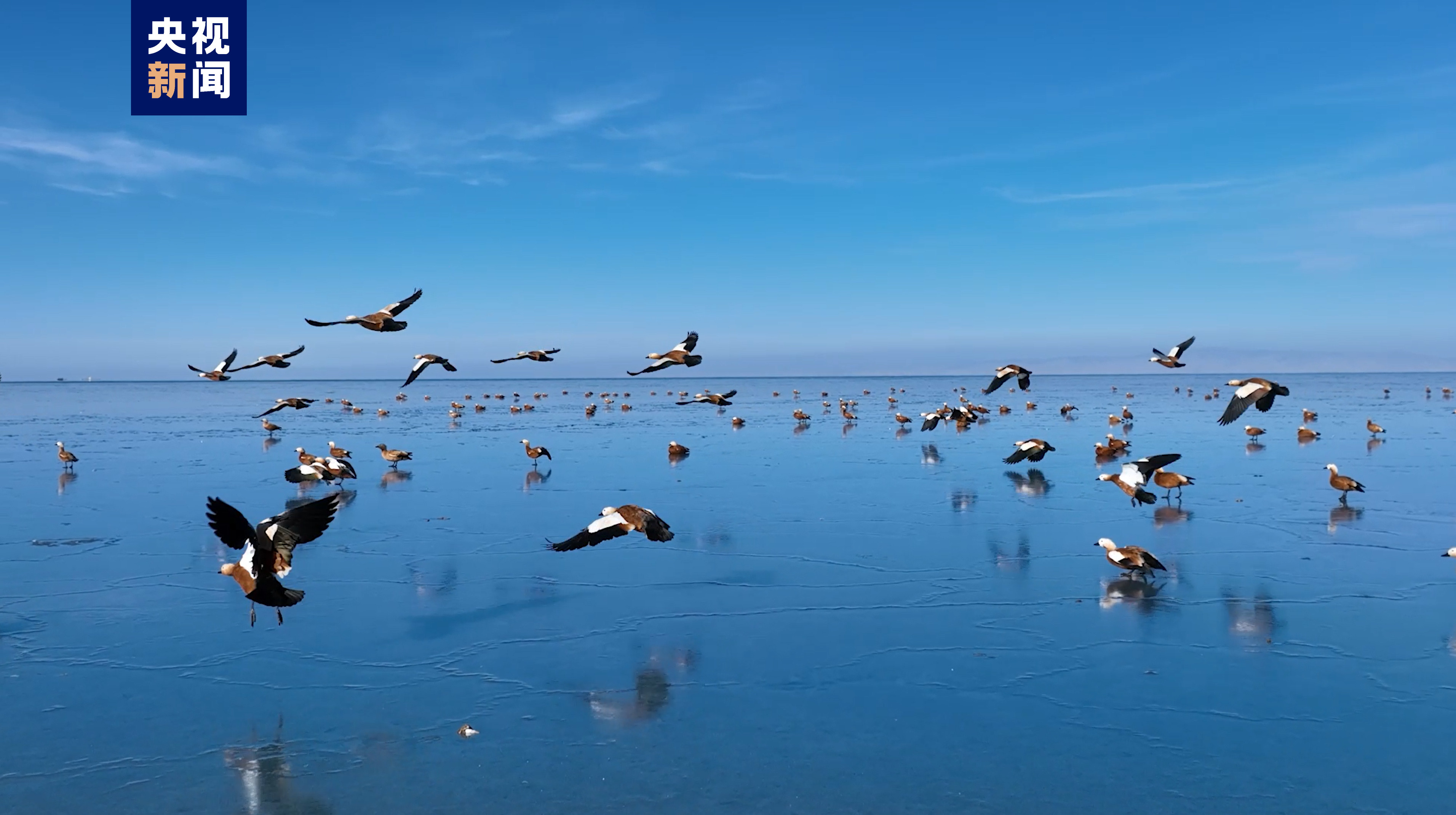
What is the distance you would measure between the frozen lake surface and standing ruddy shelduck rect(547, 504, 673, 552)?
649 millimetres

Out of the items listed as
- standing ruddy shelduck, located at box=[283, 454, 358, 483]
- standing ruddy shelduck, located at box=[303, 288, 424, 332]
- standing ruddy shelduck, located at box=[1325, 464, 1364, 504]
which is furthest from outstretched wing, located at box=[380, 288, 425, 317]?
standing ruddy shelduck, located at box=[1325, 464, 1364, 504]

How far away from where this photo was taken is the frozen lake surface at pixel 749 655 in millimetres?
6043

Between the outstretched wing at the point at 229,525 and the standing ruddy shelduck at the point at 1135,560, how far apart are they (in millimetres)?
8890

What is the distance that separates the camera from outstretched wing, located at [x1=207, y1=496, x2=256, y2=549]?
7.22 m

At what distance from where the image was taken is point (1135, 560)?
11.0m

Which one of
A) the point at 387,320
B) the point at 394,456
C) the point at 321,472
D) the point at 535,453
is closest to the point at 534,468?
the point at 535,453

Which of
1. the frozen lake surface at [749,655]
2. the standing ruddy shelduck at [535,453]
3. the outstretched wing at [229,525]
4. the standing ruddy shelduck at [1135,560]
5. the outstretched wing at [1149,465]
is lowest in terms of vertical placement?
the frozen lake surface at [749,655]

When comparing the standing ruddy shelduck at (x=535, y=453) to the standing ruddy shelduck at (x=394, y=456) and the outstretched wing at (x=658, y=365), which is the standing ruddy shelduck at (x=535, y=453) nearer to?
the standing ruddy shelduck at (x=394, y=456)

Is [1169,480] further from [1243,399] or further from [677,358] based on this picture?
[677,358]

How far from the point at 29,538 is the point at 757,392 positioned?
88.1 meters

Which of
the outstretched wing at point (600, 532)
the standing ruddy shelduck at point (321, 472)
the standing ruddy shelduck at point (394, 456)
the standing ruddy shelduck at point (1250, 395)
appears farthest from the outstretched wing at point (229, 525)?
the standing ruddy shelduck at point (394, 456)

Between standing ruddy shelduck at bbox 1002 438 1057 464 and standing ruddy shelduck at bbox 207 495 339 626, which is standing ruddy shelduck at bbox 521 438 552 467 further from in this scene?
standing ruddy shelduck at bbox 207 495 339 626

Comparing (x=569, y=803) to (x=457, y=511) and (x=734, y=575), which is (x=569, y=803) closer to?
(x=734, y=575)

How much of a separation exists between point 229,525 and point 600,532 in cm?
410
